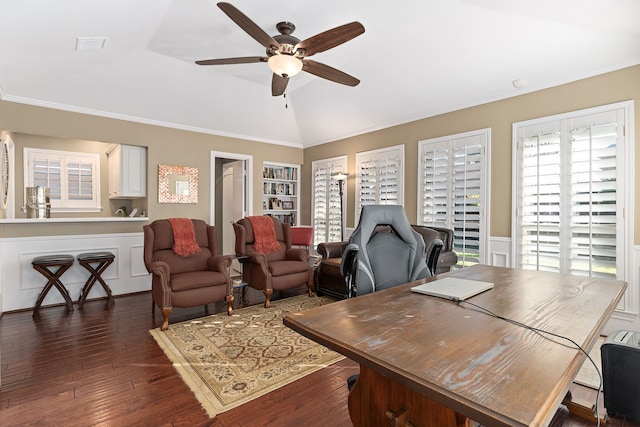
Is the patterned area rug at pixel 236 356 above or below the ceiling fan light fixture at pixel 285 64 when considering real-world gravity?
below

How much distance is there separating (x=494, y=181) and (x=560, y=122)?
0.87 meters

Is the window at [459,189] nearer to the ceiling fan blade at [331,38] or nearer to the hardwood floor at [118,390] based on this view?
the hardwood floor at [118,390]

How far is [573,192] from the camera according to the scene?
331cm

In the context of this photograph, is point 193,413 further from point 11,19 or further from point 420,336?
point 11,19

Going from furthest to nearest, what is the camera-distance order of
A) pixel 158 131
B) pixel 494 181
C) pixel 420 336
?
pixel 158 131 < pixel 494 181 < pixel 420 336

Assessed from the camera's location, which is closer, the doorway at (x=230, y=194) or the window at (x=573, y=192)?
the window at (x=573, y=192)

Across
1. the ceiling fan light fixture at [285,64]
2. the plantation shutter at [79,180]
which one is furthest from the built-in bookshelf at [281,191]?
the ceiling fan light fixture at [285,64]

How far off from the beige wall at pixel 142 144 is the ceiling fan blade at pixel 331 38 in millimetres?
3371

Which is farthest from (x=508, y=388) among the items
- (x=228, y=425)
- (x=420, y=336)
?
(x=228, y=425)

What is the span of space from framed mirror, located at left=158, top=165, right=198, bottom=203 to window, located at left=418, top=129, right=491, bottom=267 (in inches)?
141

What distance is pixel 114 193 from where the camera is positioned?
5.24m

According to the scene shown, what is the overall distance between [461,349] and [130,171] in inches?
204

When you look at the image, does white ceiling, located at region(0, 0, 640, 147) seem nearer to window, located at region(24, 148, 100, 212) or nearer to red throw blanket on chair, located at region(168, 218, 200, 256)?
window, located at region(24, 148, 100, 212)

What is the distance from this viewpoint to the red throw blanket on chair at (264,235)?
4586 millimetres
